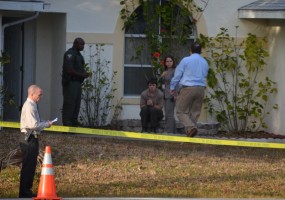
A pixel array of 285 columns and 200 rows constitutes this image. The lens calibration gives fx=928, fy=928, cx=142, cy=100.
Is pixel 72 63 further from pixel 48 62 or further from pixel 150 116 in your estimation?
pixel 48 62

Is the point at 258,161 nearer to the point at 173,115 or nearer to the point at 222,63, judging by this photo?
the point at 173,115

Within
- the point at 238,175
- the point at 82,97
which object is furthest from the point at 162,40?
the point at 238,175

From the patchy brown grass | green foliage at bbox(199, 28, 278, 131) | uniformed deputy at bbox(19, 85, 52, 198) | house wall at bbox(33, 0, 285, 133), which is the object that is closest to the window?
house wall at bbox(33, 0, 285, 133)

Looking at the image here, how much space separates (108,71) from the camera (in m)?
19.3

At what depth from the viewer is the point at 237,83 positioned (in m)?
19.6

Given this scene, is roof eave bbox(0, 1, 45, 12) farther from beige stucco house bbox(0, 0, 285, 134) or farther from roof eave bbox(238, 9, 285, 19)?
roof eave bbox(238, 9, 285, 19)

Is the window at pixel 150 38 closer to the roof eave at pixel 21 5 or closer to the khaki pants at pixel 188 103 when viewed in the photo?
the roof eave at pixel 21 5

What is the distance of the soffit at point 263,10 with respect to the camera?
18.7 metres

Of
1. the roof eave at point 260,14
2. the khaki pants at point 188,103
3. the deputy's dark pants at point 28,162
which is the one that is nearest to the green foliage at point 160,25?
the roof eave at point 260,14

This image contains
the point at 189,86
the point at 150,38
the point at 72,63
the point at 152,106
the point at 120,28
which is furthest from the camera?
the point at 150,38

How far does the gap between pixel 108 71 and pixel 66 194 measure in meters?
7.00

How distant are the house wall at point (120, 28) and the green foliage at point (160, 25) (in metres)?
0.23

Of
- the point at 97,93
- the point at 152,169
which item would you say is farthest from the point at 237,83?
the point at 152,169

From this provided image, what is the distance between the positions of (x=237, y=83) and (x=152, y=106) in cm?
264
